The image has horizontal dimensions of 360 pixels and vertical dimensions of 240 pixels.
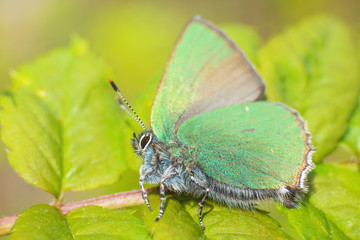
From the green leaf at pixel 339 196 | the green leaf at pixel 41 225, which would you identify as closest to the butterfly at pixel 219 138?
the green leaf at pixel 339 196

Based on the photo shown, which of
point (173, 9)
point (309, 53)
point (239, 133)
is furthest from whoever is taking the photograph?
point (173, 9)

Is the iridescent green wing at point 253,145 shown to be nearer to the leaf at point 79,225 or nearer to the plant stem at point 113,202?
the plant stem at point 113,202

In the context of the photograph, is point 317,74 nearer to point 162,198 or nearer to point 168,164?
point 168,164

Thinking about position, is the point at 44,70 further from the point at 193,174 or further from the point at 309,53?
the point at 309,53

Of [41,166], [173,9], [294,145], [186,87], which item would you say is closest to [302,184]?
[294,145]

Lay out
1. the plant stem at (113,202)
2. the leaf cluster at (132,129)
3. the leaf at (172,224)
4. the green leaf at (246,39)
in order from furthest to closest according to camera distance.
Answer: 1. the green leaf at (246,39)
2. the plant stem at (113,202)
3. the leaf cluster at (132,129)
4. the leaf at (172,224)

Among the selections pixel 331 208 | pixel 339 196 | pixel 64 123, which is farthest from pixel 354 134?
pixel 64 123
